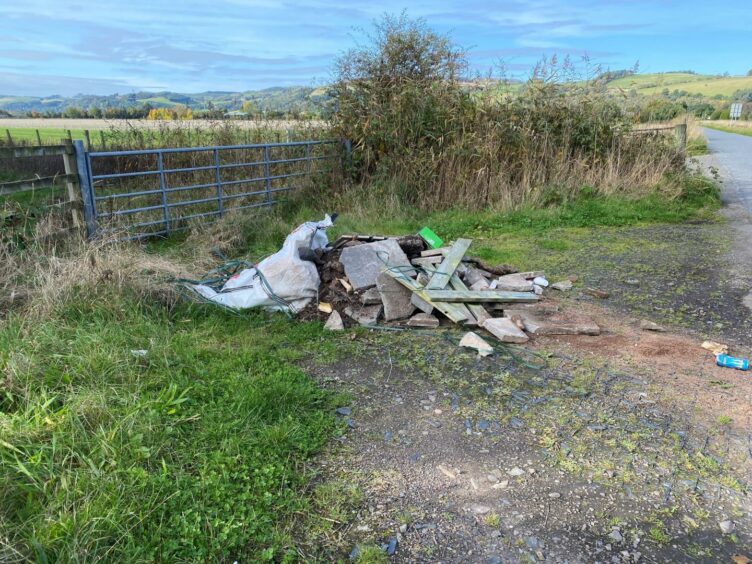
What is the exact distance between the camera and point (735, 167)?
1611cm

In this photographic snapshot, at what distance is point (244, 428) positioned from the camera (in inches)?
126

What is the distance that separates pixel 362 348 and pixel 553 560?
2.54 meters

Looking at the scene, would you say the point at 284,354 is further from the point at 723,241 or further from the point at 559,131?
the point at 559,131

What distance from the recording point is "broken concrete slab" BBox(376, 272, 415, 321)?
203 inches

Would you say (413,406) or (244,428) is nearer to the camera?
(244,428)

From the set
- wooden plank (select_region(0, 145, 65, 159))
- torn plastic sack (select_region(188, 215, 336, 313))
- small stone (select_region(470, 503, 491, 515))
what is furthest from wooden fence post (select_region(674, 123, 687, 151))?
wooden plank (select_region(0, 145, 65, 159))

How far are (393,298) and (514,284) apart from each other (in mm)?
1459

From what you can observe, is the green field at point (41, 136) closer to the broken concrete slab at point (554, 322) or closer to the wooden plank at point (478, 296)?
the wooden plank at point (478, 296)

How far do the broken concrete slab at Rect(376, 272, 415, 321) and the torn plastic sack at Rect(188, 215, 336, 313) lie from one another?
738mm

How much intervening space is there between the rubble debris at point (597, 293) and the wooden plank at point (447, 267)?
1.47 m

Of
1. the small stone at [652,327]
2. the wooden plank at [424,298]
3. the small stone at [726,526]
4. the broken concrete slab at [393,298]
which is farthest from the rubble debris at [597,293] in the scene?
the small stone at [726,526]

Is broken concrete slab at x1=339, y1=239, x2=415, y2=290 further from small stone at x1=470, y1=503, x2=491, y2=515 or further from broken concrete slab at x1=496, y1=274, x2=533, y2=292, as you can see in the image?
small stone at x1=470, y1=503, x2=491, y2=515

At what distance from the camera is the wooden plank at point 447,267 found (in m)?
5.39

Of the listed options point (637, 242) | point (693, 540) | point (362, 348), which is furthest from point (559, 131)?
point (693, 540)
